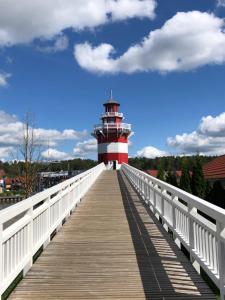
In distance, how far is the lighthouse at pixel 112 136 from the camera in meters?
46.1

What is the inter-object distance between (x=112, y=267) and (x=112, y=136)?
4037cm

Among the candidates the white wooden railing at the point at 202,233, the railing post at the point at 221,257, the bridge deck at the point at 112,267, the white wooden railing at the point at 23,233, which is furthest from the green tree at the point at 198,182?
the railing post at the point at 221,257

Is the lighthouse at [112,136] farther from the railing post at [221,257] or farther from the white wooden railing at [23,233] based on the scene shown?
the railing post at [221,257]

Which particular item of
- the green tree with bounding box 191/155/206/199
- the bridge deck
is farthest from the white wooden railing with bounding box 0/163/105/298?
the green tree with bounding box 191/155/206/199

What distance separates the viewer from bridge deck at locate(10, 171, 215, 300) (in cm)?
507

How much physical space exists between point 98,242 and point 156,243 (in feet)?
3.89

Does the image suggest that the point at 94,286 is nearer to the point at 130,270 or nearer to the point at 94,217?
the point at 130,270

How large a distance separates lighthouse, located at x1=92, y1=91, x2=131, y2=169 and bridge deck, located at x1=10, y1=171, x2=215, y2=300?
35.7 m

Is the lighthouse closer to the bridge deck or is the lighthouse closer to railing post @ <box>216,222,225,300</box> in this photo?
the bridge deck

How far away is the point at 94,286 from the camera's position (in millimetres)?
5316

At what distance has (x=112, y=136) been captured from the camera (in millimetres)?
46438

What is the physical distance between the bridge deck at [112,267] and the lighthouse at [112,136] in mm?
35672

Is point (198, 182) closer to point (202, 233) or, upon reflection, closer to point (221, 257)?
point (202, 233)

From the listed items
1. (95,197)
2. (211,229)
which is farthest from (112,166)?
(211,229)
